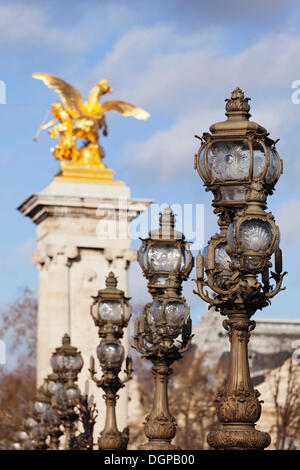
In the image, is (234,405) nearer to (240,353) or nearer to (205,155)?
(240,353)

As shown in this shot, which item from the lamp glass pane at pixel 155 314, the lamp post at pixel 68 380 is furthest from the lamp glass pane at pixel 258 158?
the lamp post at pixel 68 380

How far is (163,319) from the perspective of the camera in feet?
71.8

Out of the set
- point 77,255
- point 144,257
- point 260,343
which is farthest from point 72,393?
point 260,343

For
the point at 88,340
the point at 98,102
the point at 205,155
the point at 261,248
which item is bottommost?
the point at 261,248

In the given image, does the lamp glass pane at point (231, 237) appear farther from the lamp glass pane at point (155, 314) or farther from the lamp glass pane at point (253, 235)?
the lamp glass pane at point (155, 314)

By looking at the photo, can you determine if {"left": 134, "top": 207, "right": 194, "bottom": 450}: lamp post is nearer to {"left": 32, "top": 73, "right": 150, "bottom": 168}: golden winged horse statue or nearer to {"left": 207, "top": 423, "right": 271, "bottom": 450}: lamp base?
{"left": 207, "top": 423, "right": 271, "bottom": 450}: lamp base

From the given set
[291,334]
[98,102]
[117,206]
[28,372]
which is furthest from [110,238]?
[291,334]

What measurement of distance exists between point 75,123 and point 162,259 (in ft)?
120

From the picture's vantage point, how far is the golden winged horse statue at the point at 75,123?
58.7 m

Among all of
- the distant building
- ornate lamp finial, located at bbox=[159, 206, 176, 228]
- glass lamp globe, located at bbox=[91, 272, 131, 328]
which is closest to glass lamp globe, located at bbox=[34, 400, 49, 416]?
glass lamp globe, located at bbox=[91, 272, 131, 328]

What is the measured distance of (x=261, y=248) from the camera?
1537cm

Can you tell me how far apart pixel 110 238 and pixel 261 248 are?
40600mm
